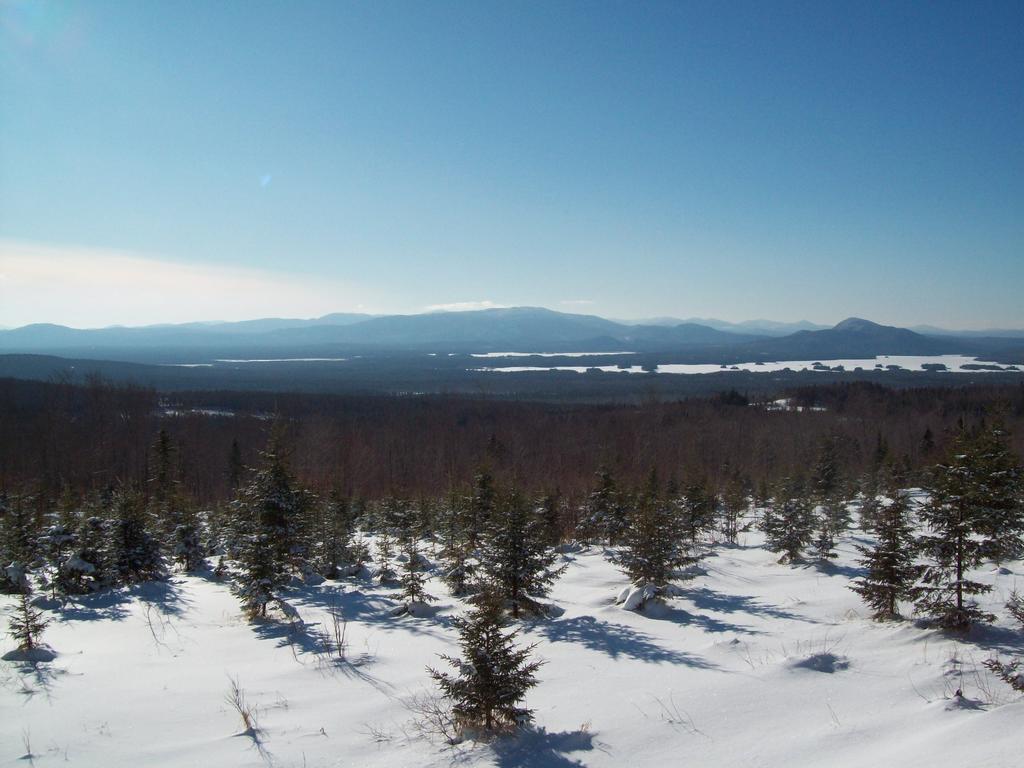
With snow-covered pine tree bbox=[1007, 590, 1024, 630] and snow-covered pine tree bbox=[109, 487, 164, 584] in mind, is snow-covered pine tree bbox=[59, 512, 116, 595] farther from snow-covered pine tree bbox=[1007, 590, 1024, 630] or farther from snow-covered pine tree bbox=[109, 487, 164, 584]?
snow-covered pine tree bbox=[1007, 590, 1024, 630]

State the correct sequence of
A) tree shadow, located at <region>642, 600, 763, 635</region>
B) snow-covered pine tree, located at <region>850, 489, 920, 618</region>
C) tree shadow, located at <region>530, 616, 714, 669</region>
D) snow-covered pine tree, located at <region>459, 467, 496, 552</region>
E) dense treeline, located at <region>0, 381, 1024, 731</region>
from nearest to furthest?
tree shadow, located at <region>530, 616, 714, 669</region>, dense treeline, located at <region>0, 381, 1024, 731</region>, snow-covered pine tree, located at <region>850, 489, 920, 618</region>, tree shadow, located at <region>642, 600, 763, 635</region>, snow-covered pine tree, located at <region>459, 467, 496, 552</region>

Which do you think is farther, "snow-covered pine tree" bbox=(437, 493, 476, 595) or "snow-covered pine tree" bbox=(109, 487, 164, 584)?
"snow-covered pine tree" bbox=(437, 493, 476, 595)

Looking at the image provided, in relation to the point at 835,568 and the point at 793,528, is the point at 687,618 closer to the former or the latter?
the point at 793,528

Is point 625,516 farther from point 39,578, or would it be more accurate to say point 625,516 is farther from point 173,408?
point 173,408

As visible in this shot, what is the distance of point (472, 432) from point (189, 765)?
68.3 metres

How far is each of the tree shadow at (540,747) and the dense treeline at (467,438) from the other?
33.5 m

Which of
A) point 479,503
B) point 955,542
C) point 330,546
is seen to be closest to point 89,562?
point 330,546

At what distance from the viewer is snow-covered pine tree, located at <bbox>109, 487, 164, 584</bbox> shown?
640 inches

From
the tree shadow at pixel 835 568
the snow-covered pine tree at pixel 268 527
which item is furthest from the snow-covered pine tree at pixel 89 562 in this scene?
the tree shadow at pixel 835 568

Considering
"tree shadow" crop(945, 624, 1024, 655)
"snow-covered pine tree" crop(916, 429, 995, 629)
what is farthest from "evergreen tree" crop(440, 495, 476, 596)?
"tree shadow" crop(945, 624, 1024, 655)

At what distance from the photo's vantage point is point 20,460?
5075cm

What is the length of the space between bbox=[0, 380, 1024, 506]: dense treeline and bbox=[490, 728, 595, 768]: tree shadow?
1320 inches

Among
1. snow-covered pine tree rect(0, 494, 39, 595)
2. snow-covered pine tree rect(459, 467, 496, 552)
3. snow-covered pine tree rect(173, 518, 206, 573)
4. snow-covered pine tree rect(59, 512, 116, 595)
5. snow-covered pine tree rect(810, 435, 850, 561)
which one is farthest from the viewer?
snow-covered pine tree rect(810, 435, 850, 561)

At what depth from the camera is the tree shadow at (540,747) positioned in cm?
611
